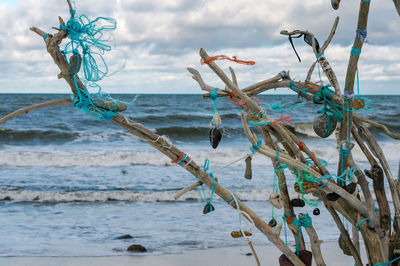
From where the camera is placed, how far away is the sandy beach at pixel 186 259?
377 centimetres

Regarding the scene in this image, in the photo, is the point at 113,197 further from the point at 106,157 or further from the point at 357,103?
the point at 357,103

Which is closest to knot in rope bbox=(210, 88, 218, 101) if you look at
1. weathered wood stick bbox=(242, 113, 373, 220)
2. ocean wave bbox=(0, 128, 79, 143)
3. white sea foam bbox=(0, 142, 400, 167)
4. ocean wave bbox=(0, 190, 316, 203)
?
weathered wood stick bbox=(242, 113, 373, 220)

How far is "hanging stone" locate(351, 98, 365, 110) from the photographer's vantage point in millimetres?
1794

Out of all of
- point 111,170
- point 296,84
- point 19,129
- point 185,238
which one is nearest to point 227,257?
point 185,238

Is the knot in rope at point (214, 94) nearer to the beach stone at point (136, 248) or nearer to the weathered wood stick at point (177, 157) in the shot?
the weathered wood stick at point (177, 157)

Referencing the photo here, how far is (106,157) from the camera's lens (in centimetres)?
1020

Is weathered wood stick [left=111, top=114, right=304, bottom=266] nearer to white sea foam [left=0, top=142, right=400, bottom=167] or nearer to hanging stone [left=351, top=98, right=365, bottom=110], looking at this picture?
hanging stone [left=351, top=98, right=365, bottom=110]

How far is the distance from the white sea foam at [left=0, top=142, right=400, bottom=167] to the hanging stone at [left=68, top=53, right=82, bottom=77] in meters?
7.43

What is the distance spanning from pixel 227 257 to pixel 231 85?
8.34 ft

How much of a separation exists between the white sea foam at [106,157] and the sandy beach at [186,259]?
4.95 m

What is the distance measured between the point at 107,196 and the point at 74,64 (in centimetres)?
513

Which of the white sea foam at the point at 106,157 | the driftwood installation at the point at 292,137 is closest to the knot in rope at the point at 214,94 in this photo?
the driftwood installation at the point at 292,137

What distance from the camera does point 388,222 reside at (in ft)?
6.56

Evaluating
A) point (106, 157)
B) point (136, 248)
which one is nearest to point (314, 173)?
point (136, 248)
